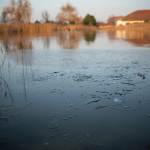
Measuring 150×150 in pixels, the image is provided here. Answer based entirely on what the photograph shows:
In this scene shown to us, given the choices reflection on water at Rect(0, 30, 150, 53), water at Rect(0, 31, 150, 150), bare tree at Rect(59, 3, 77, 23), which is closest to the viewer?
water at Rect(0, 31, 150, 150)

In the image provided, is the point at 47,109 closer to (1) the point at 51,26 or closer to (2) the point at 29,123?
(2) the point at 29,123

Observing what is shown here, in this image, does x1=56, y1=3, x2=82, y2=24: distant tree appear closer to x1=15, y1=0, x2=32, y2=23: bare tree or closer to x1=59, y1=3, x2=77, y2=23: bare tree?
x1=59, y1=3, x2=77, y2=23: bare tree

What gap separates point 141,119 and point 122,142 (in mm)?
615

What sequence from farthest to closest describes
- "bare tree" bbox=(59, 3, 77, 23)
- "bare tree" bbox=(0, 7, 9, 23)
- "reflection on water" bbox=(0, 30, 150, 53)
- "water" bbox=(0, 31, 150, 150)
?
1. "bare tree" bbox=(59, 3, 77, 23)
2. "bare tree" bbox=(0, 7, 9, 23)
3. "reflection on water" bbox=(0, 30, 150, 53)
4. "water" bbox=(0, 31, 150, 150)

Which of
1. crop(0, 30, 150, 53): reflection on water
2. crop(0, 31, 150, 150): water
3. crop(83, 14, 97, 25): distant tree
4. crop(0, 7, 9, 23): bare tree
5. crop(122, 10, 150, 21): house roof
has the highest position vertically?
crop(122, 10, 150, 21): house roof

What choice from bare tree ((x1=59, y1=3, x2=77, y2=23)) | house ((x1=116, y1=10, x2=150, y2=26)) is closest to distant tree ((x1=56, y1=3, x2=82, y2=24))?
bare tree ((x1=59, y1=3, x2=77, y2=23))

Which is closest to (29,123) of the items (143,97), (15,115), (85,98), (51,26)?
(15,115)

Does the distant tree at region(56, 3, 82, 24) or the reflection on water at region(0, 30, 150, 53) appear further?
the distant tree at region(56, 3, 82, 24)

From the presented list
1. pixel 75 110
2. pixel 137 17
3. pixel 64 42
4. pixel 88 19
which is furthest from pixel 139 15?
pixel 75 110

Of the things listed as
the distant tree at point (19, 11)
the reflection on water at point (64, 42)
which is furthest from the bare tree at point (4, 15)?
the reflection on water at point (64, 42)

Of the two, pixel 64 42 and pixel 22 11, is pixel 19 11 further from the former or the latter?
pixel 64 42

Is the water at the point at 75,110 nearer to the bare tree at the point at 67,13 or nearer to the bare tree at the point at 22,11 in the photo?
the bare tree at the point at 22,11

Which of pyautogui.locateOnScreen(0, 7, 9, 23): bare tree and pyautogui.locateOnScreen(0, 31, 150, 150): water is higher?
pyautogui.locateOnScreen(0, 7, 9, 23): bare tree

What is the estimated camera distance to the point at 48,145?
2000mm
